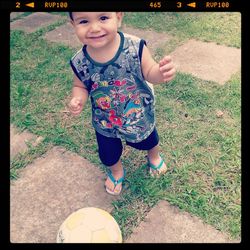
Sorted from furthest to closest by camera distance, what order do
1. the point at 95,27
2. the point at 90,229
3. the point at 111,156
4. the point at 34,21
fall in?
1. the point at 34,21
2. the point at 111,156
3. the point at 90,229
4. the point at 95,27

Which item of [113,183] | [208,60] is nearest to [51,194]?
[113,183]

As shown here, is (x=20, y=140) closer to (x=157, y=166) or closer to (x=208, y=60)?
(x=157, y=166)

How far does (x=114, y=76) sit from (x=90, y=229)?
0.90 m

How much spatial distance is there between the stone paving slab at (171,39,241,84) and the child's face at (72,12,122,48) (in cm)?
189

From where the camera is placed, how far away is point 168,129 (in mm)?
2949

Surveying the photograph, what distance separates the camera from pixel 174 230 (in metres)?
2.17

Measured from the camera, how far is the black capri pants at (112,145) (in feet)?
7.36

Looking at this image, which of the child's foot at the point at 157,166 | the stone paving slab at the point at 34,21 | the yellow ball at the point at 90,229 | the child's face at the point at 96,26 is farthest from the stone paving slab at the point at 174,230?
the stone paving slab at the point at 34,21

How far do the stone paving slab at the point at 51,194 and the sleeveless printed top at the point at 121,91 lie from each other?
548 mm

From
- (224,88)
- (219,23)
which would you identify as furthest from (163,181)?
(219,23)

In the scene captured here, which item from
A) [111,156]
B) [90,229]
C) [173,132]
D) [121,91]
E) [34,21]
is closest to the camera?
[90,229]

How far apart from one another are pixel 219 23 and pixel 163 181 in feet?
9.33
